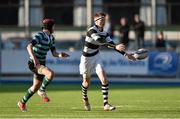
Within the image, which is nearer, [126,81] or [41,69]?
[41,69]

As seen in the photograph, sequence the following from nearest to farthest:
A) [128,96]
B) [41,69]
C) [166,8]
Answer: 1. [41,69]
2. [128,96]
3. [166,8]

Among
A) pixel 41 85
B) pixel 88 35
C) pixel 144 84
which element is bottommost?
pixel 144 84

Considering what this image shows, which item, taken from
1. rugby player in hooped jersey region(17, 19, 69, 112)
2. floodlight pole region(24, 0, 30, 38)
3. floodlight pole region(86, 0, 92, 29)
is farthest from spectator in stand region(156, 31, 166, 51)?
rugby player in hooped jersey region(17, 19, 69, 112)

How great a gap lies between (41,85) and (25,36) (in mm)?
16932

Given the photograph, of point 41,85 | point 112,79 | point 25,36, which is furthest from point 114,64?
point 41,85

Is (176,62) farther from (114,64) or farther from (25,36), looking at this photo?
(25,36)

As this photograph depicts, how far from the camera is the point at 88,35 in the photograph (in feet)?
60.3

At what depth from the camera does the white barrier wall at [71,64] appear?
1313 inches

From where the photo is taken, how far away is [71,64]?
3353cm

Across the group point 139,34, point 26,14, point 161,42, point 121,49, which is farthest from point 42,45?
point 26,14

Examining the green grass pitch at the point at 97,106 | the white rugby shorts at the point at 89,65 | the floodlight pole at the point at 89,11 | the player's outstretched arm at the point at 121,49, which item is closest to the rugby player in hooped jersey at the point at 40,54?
the green grass pitch at the point at 97,106

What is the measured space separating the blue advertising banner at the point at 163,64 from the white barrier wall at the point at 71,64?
302mm

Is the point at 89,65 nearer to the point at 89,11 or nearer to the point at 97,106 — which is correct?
the point at 97,106

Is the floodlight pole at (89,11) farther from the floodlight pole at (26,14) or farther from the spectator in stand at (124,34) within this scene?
the spectator in stand at (124,34)
